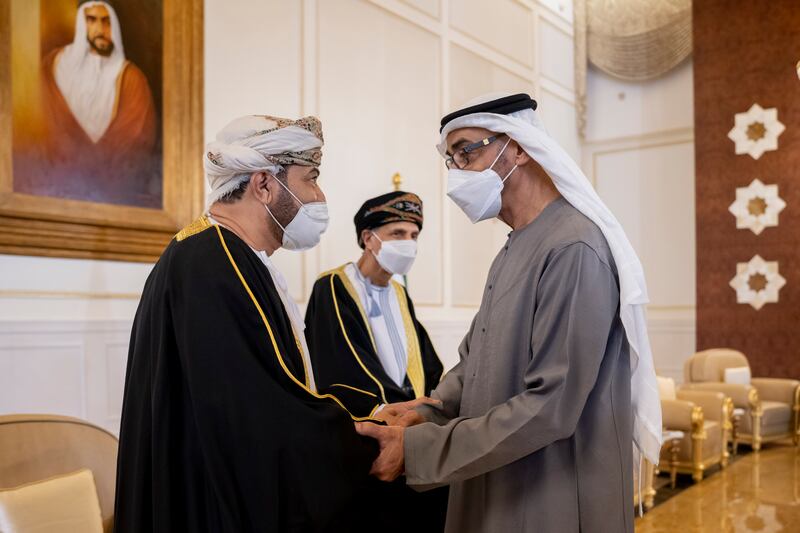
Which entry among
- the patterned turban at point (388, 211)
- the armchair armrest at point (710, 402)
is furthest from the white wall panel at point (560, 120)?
the patterned turban at point (388, 211)

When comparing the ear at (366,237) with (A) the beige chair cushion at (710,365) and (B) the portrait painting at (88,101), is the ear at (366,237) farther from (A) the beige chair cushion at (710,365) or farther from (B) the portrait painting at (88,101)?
(A) the beige chair cushion at (710,365)

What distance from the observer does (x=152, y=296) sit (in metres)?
1.72

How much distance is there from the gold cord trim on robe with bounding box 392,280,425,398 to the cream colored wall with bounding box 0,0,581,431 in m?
1.87

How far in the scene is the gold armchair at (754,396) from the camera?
23.7 feet

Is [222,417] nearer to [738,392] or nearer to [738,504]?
[738,504]

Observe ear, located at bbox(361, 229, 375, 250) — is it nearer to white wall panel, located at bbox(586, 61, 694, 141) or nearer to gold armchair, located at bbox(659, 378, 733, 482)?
gold armchair, located at bbox(659, 378, 733, 482)

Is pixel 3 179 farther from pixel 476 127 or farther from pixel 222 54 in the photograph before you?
pixel 476 127

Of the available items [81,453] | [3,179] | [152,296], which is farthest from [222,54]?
[152,296]

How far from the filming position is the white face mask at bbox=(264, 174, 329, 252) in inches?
78.2

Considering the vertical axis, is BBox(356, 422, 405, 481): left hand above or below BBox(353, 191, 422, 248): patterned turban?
below

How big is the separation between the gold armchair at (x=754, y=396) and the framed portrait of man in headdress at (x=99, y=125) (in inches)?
216

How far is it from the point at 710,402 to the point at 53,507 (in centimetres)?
591

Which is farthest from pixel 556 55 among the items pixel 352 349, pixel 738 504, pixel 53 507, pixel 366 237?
pixel 53 507

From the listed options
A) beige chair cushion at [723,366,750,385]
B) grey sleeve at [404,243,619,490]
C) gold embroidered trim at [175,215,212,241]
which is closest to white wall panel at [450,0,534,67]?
beige chair cushion at [723,366,750,385]
